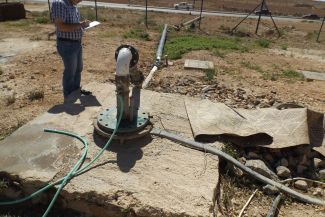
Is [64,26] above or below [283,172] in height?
above

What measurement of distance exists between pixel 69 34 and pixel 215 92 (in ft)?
9.74

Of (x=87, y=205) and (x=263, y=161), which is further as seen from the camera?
(x=263, y=161)

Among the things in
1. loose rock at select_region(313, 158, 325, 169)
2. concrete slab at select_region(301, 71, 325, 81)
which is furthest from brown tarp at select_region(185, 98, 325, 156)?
concrete slab at select_region(301, 71, 325, 81)

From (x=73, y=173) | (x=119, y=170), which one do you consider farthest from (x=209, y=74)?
(x=73, y=173)

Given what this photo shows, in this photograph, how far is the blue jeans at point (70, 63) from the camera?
→ 4523 millimetres

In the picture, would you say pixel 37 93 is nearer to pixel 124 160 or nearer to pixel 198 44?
pixel 124 160

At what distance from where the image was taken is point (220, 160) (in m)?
3.50

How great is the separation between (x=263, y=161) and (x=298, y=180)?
432mm

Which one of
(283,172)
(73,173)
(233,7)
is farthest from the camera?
(233,7)

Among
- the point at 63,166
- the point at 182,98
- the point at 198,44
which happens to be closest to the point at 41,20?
the point at 198,44

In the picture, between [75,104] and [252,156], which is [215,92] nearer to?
[252,156]

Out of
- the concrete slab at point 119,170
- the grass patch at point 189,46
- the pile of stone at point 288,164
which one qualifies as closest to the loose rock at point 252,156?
the pile of stone at point 288,164

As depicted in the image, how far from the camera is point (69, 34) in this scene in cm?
443

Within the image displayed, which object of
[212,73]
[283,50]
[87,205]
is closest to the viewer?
[87,205]
